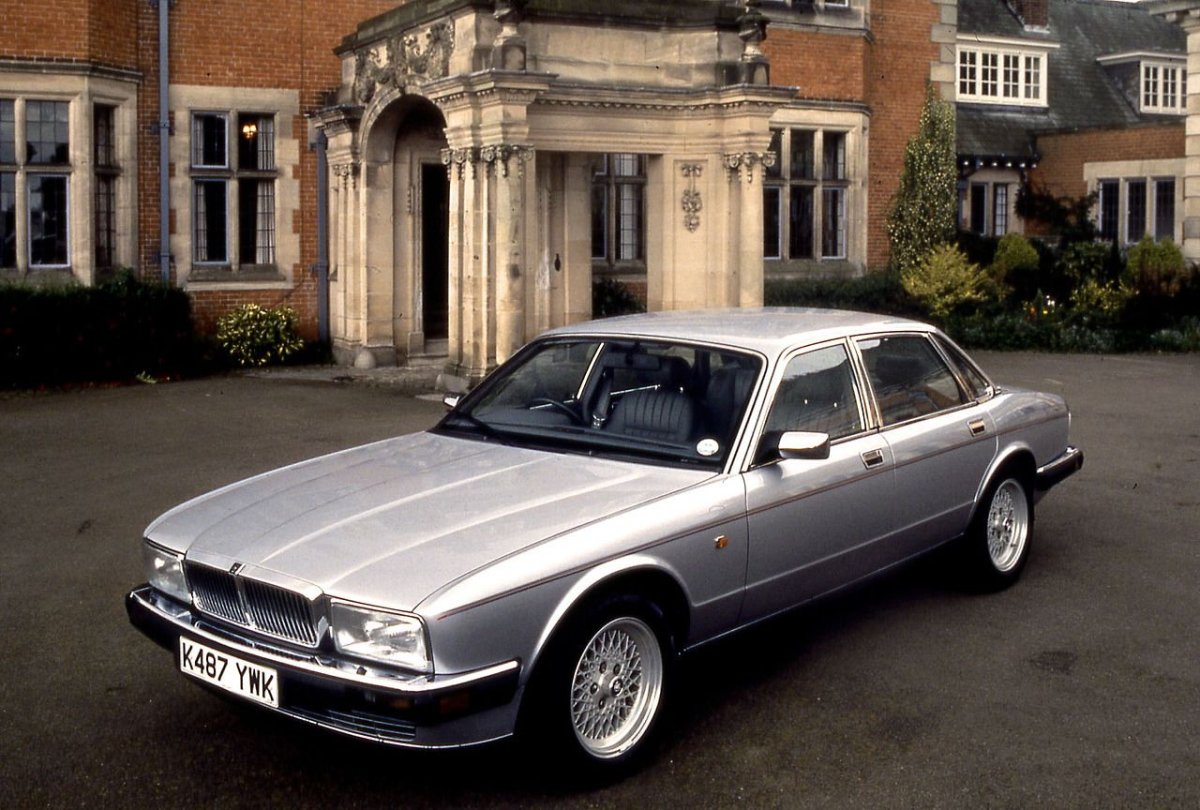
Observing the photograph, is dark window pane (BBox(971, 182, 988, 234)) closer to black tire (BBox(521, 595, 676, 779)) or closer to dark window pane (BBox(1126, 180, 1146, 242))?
dark window pane (BBox(1126, 180, 1146, 242))

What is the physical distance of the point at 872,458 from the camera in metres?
6.03

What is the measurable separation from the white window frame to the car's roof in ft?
86.4

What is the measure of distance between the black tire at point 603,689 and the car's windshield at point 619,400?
0.86 m

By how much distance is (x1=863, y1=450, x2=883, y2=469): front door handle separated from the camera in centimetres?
600

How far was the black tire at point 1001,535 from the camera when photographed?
22.7 feet

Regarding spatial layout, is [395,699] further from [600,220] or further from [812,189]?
[812,189]

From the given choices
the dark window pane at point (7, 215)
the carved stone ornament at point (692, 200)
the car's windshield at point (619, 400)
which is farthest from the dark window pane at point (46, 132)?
the car's windshield at point (619, 400)

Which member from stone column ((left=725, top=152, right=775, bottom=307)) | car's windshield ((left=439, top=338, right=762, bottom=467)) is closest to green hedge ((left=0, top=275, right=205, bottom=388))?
stone column ((left=725, top=152, right=775, bottom=307))

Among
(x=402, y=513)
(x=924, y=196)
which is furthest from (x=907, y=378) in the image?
(x=924, y=196)

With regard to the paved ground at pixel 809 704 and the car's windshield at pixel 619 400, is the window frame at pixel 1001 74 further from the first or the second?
the car's windshield at pixel 619 400

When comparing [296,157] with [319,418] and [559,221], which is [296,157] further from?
[319,418]

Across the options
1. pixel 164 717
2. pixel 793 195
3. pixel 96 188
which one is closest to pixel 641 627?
pixel 164 717

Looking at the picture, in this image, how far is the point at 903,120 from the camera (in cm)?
2295

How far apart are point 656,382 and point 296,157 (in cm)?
1357
